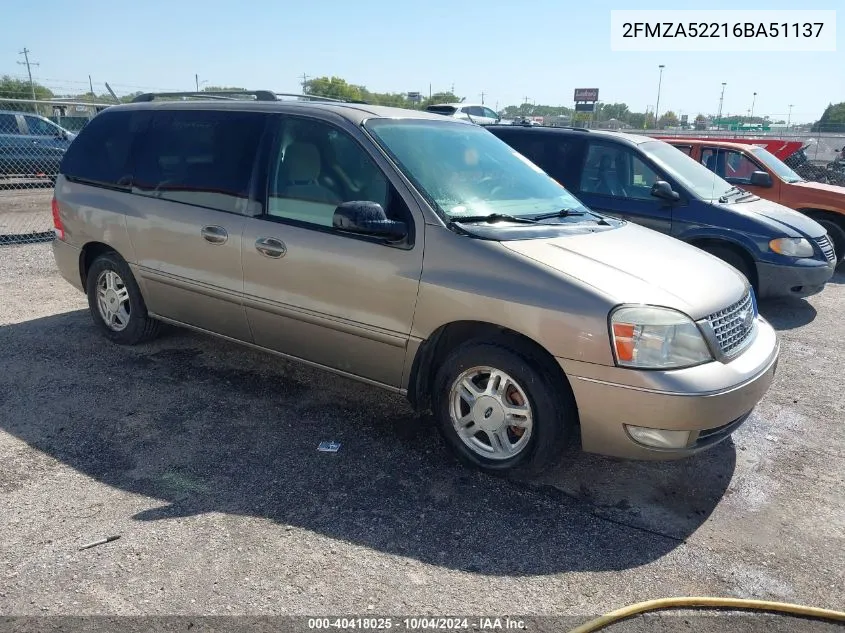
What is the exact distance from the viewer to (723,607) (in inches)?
107

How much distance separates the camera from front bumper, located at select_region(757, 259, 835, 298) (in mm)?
6758

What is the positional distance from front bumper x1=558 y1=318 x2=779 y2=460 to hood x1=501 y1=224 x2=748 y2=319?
328 millimetres

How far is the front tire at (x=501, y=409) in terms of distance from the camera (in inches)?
133

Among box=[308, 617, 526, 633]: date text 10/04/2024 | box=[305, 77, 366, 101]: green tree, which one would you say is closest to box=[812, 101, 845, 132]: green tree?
box=[305, 77, 366, 101]: green tree

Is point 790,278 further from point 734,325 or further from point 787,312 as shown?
point 734,325

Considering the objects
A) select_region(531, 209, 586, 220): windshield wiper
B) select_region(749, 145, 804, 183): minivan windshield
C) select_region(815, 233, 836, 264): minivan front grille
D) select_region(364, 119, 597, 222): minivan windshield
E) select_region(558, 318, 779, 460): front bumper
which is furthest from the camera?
select_region(749, 145, 804, 183): minivan windshield

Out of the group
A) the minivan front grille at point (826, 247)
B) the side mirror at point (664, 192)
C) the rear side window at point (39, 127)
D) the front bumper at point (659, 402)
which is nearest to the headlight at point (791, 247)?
the minivan front grille at point (826, 247)

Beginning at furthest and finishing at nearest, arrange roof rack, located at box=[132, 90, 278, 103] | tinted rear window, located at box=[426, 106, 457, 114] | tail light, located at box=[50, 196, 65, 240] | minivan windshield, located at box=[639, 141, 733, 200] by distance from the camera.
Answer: tinted rear window, located at box=[426, 106, 457, 114] < minivan windshield, located at box=[639, 141, 733, 200] < tail light, located at box=[50, 196, 65, 240] < roof rack, located at box=[132, 90, 278, 103]

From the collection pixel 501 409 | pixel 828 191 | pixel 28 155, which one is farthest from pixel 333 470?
pixel 28 155

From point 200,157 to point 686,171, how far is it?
516 centimetres

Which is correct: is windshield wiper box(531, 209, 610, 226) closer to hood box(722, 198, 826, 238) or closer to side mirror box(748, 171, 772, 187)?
hood box(722, 198, 826, 238)

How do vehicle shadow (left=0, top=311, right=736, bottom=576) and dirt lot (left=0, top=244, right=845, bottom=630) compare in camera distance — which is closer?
dirt lot (left=0, top=244, right=845, bottom=630)

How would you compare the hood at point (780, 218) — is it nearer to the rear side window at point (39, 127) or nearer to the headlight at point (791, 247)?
the headlight at point (791, 247)

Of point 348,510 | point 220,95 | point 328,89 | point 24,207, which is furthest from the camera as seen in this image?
point 328,89
